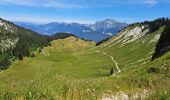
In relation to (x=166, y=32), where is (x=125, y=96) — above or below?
below

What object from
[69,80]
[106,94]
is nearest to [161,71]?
[106,94]

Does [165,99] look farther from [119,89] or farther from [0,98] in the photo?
[119,89]

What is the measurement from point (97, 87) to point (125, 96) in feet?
5.18

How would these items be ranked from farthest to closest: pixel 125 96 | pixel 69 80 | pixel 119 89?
pixel 119 89 → pixel 125 96 → pixel 69 80

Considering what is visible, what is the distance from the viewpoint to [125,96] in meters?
18.3

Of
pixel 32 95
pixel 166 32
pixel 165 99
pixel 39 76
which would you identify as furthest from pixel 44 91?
pixel 166 32

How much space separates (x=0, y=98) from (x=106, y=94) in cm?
727

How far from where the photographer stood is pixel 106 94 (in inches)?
742

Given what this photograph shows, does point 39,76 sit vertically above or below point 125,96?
above

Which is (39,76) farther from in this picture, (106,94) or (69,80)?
(106,94)

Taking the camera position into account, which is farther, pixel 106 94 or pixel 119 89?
pixel 119 89

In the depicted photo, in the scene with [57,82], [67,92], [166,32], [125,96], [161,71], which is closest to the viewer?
[67,92]

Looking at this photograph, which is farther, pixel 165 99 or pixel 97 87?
pixel 97 87

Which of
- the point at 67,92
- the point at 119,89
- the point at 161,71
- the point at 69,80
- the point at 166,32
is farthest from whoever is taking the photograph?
the point at 166,32
